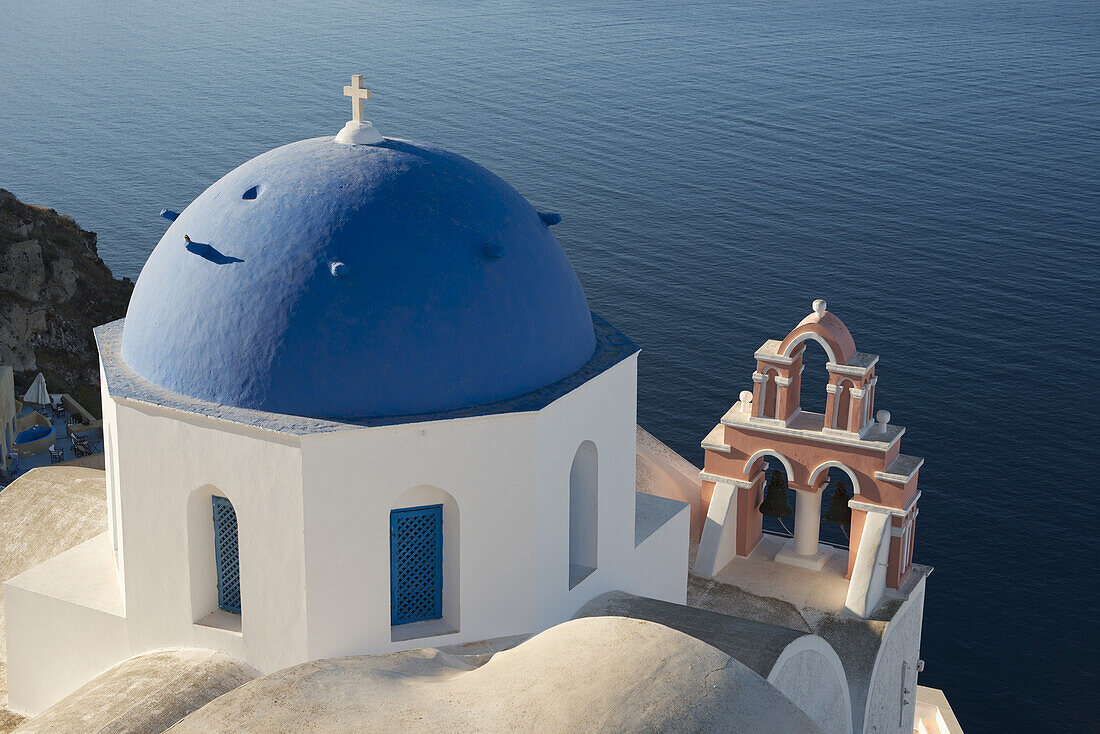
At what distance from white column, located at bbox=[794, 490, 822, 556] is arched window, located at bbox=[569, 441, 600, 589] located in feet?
21.3

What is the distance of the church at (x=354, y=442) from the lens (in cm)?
1115

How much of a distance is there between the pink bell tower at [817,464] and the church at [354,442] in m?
4.94

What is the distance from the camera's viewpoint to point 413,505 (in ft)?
38.2

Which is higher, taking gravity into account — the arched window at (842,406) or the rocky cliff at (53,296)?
the arched window at (842,406)

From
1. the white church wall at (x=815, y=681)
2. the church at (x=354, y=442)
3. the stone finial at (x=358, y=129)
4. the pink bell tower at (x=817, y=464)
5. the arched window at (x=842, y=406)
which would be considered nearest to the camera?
the church at (x=354, y=442)

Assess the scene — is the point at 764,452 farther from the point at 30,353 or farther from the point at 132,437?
the point at 30,353

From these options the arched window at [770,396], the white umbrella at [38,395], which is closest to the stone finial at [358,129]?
the arched window at [770,396]

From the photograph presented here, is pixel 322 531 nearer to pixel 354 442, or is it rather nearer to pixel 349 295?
pixel 354 442

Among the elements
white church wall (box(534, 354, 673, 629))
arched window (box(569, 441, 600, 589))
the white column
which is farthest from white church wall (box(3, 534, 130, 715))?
the white column

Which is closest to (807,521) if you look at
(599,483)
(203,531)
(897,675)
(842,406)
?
(842,406)

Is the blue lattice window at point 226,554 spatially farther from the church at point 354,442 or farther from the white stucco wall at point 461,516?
the white stucco wall at point 461,516

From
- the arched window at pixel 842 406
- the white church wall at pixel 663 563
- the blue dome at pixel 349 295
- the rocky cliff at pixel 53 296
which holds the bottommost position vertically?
the rocky cliff at pixel 53 296

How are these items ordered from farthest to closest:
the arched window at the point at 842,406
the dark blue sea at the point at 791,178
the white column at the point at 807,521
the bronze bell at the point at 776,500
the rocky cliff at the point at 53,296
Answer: the rocky cliff at the point at 53,296 → the dark blue sea at the point at 791,178 → the bronze bell at the point at 776,500 → the white column at the point at 807,521 → the arched window at the point at 842,406

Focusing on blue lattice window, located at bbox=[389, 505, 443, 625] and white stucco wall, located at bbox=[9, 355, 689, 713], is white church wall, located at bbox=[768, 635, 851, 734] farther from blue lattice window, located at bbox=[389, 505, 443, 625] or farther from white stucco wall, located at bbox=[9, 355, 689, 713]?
blue lattice window, located at bbox=[389, 505, 443, 625]
